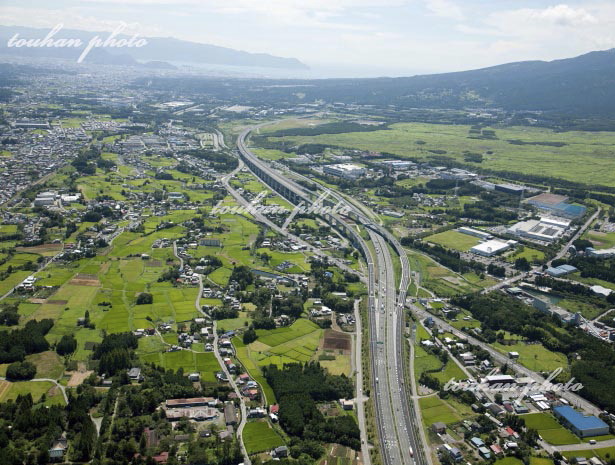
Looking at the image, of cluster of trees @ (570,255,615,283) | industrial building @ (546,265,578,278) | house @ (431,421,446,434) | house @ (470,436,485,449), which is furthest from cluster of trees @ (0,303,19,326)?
cluster of trees @ (570,255,615,283)

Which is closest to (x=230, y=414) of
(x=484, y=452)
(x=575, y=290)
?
(x=484, y=452)

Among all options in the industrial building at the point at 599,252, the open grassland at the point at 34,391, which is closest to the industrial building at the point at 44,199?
the open grassland at the point at 34,391

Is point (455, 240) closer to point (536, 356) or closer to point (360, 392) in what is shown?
point (536, 356)

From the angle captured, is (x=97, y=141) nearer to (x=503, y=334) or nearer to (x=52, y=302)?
(x=52, y=302)

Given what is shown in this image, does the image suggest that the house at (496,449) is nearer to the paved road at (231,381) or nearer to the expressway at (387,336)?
the expressway at (387,336)

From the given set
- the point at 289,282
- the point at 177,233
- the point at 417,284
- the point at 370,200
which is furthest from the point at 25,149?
the point at 417,284

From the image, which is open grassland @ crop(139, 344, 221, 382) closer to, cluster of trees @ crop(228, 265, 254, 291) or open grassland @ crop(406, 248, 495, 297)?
cluster of trees @ crop(228, 265, 254, 291)
